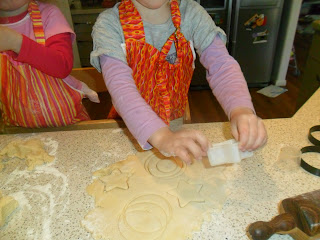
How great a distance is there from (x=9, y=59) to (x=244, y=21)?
2219 mm

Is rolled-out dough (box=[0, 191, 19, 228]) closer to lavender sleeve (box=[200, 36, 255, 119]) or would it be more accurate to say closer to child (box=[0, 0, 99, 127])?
child (box=[0, 0, 99, 127])

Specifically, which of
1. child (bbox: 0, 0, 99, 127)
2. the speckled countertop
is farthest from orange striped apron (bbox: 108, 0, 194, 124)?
child (bbox: 0, 0, 99, 127)

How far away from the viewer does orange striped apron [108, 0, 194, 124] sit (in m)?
0.73

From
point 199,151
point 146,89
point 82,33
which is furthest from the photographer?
point 82,33

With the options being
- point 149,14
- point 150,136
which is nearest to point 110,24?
point 149,14

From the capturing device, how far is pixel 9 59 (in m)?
0.86

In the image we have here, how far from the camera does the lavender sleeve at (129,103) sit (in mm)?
559

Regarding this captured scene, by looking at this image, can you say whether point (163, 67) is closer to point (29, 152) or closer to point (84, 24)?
point (29, 152)

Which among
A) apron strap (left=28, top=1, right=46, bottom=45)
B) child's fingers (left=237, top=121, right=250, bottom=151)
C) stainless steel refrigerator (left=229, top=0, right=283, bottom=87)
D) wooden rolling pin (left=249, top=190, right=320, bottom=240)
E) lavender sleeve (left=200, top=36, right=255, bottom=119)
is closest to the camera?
wooden rolling pin (left=249, top=190, right=320, bottom=240)

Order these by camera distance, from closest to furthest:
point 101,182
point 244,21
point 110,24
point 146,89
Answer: point 101,182 → point 110,24 → point 146,89 → point 244,21

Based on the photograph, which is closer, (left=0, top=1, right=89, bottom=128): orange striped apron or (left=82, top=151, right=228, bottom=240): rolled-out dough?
(left=82, top=151, right=228, bottom=240): rolled-out dough

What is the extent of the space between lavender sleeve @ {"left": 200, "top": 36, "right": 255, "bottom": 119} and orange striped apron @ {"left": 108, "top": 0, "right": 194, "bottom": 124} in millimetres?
88

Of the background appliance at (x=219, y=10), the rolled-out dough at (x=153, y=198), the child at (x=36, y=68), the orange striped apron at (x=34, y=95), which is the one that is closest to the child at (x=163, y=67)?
A: the rolled-out dough at (x=153, y=198)

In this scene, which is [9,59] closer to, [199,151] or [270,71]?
[199,151]
